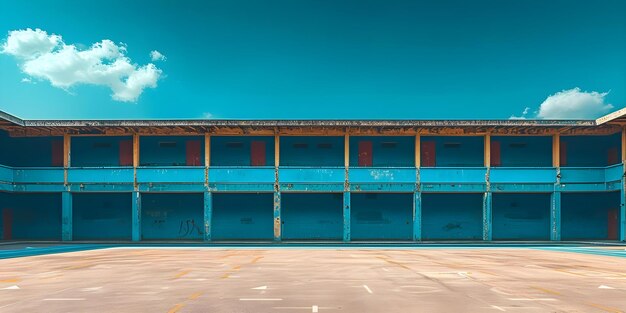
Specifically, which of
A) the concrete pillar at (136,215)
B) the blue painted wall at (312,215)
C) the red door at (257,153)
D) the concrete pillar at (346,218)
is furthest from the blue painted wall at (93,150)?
the concrete pillar at (346,218)

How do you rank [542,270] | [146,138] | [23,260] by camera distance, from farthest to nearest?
[146,138]
[23,260]
[542,270]

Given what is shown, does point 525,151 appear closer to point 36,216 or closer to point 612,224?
point 612,224

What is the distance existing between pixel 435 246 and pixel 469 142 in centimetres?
807

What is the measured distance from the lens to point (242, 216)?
3066 cm

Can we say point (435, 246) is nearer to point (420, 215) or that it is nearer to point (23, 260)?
point (420, 215)

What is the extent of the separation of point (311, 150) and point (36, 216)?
19631 mm

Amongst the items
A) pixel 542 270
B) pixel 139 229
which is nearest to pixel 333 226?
pixel 139 229

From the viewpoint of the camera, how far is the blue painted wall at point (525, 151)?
30.2m

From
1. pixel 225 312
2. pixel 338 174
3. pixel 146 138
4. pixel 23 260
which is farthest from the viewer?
pixel 146 138

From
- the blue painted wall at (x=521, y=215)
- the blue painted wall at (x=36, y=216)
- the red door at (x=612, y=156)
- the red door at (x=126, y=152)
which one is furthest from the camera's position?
the blue painted wall at (x=36, y=216)

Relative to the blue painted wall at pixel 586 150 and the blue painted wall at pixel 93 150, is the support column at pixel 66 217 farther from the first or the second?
the blue painted wall at pixel 586 150

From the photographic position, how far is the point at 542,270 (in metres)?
14.3

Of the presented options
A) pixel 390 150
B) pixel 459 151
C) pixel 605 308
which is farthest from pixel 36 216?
pixel 605 308

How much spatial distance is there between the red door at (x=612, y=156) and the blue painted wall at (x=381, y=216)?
13077 millimetres
